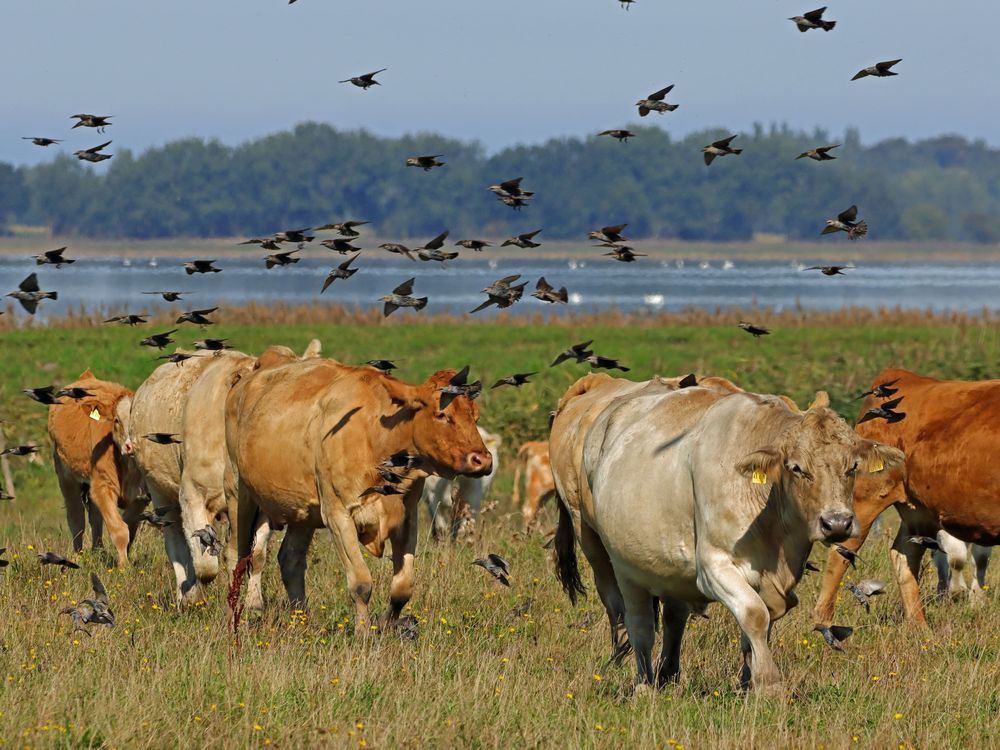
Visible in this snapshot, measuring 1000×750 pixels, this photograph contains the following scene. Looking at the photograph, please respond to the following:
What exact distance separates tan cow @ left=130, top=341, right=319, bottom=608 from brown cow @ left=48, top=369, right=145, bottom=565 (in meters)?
0.67

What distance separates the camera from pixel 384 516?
10.5m

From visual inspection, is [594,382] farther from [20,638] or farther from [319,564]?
[20,638]

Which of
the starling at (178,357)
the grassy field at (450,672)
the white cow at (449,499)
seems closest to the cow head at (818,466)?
the grassy field at (450,672)

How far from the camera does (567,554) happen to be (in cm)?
1115

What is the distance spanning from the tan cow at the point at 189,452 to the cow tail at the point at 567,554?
2683 millimetres

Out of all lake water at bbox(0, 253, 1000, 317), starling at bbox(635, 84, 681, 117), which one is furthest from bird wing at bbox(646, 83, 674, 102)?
lake water at bbox(0, 253, 1000, 317)

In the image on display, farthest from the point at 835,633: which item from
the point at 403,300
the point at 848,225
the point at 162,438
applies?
the point at 162,438

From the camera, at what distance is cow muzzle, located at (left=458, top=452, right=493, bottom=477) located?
10258 millimetres

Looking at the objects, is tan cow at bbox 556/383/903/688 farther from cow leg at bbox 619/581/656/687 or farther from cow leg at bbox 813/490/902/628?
cow leg at bbox 813/490/902/628

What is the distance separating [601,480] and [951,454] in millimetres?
3727

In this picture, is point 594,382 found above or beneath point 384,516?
above

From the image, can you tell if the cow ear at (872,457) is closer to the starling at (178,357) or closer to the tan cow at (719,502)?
the tan cow at (719,502)

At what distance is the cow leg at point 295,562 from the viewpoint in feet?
38.6

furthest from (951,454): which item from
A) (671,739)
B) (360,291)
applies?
(360,291)
